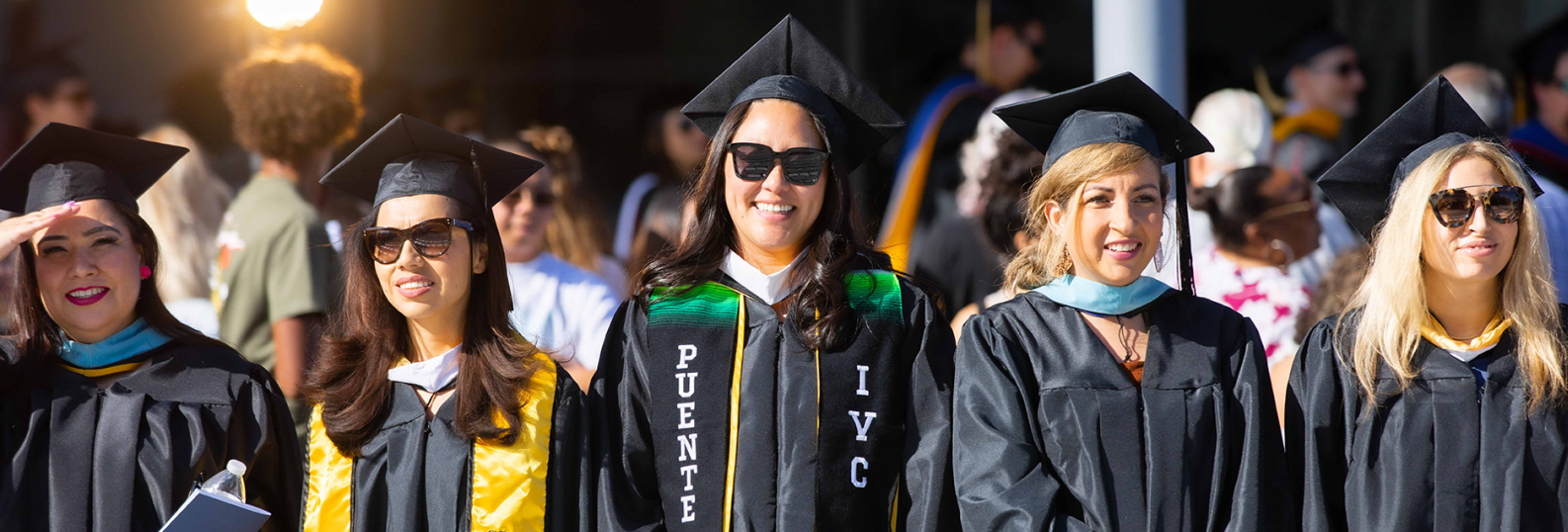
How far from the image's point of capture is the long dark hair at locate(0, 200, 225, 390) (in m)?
3.11

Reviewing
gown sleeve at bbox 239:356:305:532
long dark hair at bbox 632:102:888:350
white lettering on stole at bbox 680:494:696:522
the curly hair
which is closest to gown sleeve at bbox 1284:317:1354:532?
long dark hair at bbox 632:102:888:350

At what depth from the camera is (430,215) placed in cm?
308

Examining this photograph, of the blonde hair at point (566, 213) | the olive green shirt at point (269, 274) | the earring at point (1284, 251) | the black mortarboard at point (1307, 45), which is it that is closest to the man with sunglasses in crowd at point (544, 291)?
the blonde hair at point (566, 213)

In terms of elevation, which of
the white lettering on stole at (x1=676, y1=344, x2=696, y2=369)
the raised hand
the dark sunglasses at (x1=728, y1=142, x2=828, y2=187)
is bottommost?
the white lettering on stole at (x1=676, y1=344, x2=696, y2=369)

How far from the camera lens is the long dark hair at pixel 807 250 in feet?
10.1

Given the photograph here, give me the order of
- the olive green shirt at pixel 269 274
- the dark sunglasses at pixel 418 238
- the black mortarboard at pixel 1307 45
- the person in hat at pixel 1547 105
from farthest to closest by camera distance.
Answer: the black mortarboard at pixel 1307 45, the person in hat at pixel 1547 105, the olive green shirt at pixel 269 274, the dark sunglasses at pixel 418 238

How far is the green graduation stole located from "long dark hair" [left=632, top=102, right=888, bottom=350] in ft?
0.20

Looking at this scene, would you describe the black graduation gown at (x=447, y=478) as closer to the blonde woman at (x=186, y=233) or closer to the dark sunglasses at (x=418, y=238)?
the dark sunglasses at (x=418, y=238)

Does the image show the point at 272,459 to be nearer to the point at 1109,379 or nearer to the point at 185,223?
the point at 1109,379

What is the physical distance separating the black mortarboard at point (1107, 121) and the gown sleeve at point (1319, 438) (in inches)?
22.8

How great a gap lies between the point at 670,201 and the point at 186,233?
6.51 feet

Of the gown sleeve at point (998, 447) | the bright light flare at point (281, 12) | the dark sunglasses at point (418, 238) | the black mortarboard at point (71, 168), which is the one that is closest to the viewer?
the gown sleeve at point (998, 447)

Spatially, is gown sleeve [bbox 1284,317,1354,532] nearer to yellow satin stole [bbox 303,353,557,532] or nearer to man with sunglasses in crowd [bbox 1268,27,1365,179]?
yellow satin stole [bbox 303,353,557,532]

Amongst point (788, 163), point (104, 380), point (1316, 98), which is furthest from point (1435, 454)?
point (1316, 98)
